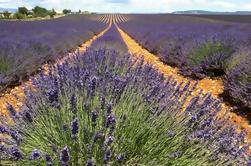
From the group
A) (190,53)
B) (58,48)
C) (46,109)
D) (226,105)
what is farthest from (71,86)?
(58,48)

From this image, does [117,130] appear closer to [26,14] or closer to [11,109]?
[11,109]

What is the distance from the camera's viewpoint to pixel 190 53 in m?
8.76

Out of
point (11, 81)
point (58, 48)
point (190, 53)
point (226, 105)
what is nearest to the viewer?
point (226, 105)

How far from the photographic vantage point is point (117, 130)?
8.10 feet

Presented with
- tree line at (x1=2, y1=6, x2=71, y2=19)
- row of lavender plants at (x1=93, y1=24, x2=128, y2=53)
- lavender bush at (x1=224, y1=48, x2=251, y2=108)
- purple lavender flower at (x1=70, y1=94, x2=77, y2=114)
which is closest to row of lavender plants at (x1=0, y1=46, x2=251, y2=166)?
purple lavender flower at (x1=70, y1=94, x2=77, y2=114)

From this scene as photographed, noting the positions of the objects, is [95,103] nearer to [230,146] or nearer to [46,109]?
[46,109]

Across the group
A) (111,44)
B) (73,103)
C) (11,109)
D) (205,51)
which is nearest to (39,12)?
(111,44)

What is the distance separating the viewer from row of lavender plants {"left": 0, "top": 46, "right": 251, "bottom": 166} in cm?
221

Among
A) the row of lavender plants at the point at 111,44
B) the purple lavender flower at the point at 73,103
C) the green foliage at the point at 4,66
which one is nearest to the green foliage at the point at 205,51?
the row of lavender plants at the point at 111,44

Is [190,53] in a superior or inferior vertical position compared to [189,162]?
inferior

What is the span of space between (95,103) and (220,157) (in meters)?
0.88

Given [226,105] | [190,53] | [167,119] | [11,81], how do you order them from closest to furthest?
1. [167,119]
2. [226,105]
3. [11,81]
4. [190,53]

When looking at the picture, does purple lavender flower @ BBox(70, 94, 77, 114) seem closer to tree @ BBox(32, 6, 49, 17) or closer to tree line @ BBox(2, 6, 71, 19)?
tree line @ BBox(2, 6, 71, 19)

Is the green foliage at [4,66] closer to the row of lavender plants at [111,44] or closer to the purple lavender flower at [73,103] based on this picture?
the row of lavender plants at [111,44]
